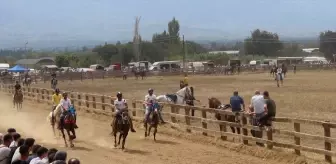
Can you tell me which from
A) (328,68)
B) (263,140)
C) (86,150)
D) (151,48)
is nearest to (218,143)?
(263,140)

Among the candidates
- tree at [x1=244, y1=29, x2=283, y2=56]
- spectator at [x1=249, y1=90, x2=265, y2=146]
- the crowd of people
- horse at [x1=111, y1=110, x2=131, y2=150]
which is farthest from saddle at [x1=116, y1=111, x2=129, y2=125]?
tree at [x1=244, y1=29, x2=283, y2=56]

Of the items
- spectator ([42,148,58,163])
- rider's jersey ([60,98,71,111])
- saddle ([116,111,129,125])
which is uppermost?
rider's jersey ([60,98,71,111])

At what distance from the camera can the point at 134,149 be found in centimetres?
1934

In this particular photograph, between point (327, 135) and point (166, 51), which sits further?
point (166, 51)

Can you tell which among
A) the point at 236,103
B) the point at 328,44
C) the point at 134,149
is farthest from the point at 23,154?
the point at 328,44

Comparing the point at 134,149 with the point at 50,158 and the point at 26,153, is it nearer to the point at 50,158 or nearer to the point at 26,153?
the point at 26,153

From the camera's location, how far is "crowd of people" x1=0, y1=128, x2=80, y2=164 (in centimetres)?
923

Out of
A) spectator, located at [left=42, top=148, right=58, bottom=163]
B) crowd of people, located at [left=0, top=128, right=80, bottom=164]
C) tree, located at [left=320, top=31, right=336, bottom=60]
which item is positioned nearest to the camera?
crowd of people, located at [left=0, top=128, right=80, bottom=164]

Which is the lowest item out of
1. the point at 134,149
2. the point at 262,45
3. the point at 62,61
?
the point at 134,149

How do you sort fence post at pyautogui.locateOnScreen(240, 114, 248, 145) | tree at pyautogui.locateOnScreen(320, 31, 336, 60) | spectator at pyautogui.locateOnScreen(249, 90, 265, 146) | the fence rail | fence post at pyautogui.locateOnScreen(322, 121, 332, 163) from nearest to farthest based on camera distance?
fence post at pyautogui.locateOnScreen(322, 121, 332, 163) < the fence rail < spectator at pyautogui.locateOnScreen(249, 90, 265, 146) < fence post at pyautogui.locateOnScreen(240, 114, 248, 145) < tree at pyautogui.locateOnScreen(320, 31, 336, 60)

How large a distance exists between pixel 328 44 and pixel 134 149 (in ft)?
470

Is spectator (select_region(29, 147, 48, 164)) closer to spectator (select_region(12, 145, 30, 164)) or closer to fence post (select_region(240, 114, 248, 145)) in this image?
spectator (select_region(12, 145, 30, 164))

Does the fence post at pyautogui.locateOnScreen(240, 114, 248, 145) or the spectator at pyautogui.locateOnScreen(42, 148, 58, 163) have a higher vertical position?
the spectator at pyautogui.locateOnScreen(42, 148, 58, 163)

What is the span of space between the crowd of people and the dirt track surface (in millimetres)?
5846
